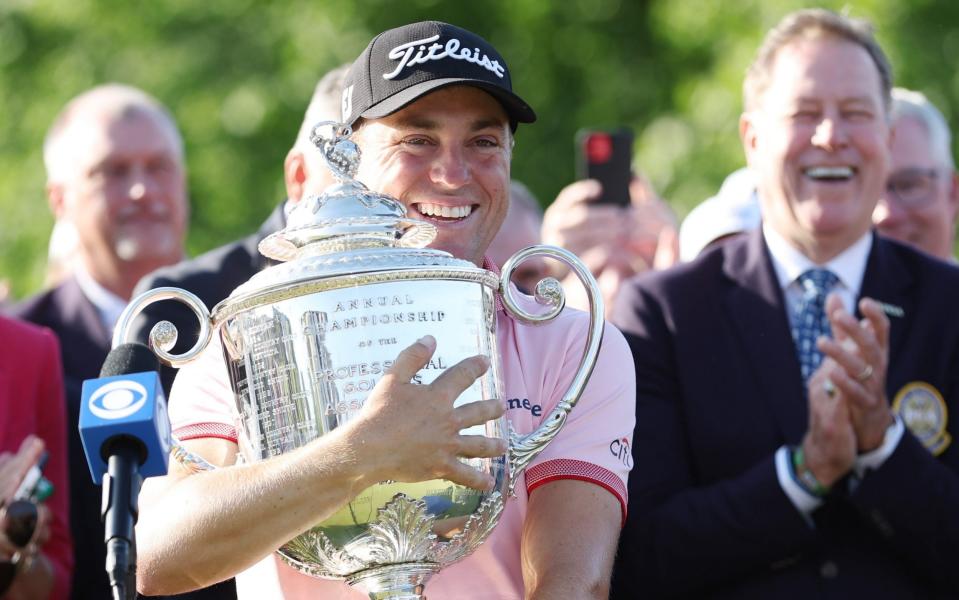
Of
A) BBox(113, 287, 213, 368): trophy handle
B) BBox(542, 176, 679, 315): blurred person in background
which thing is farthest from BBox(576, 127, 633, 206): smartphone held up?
BBox(113, 287, 213, 368): trophy handle

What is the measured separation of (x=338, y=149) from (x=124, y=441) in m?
0.69

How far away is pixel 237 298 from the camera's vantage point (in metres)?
2.74

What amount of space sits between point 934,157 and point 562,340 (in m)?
3.30

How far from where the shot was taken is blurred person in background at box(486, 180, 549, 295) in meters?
5.98

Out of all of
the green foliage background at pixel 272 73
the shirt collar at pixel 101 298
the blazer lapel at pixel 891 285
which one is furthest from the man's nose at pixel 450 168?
the green foliage background at pixel 272 73

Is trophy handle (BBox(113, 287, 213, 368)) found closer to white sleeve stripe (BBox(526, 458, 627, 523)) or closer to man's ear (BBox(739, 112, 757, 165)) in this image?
white sleeve stripe (BBox(526, 458, 627, 523))

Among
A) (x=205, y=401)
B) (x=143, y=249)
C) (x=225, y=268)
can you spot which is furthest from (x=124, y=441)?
(x=143, y=249)

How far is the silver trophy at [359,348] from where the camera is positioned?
2.68m

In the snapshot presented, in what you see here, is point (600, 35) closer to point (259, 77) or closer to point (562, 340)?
point (259, 77)

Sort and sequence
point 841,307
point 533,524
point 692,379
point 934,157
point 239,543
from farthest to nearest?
point 934,157
point 692,379
point 841,307
point 533,524
point 239,543

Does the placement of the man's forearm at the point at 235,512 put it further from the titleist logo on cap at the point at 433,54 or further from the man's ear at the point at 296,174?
the man's ear at the point at 296,174

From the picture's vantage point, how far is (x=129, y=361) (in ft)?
8.57

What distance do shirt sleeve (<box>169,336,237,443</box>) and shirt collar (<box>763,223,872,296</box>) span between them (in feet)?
6.88

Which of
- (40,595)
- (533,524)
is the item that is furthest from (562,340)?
(40,595)
